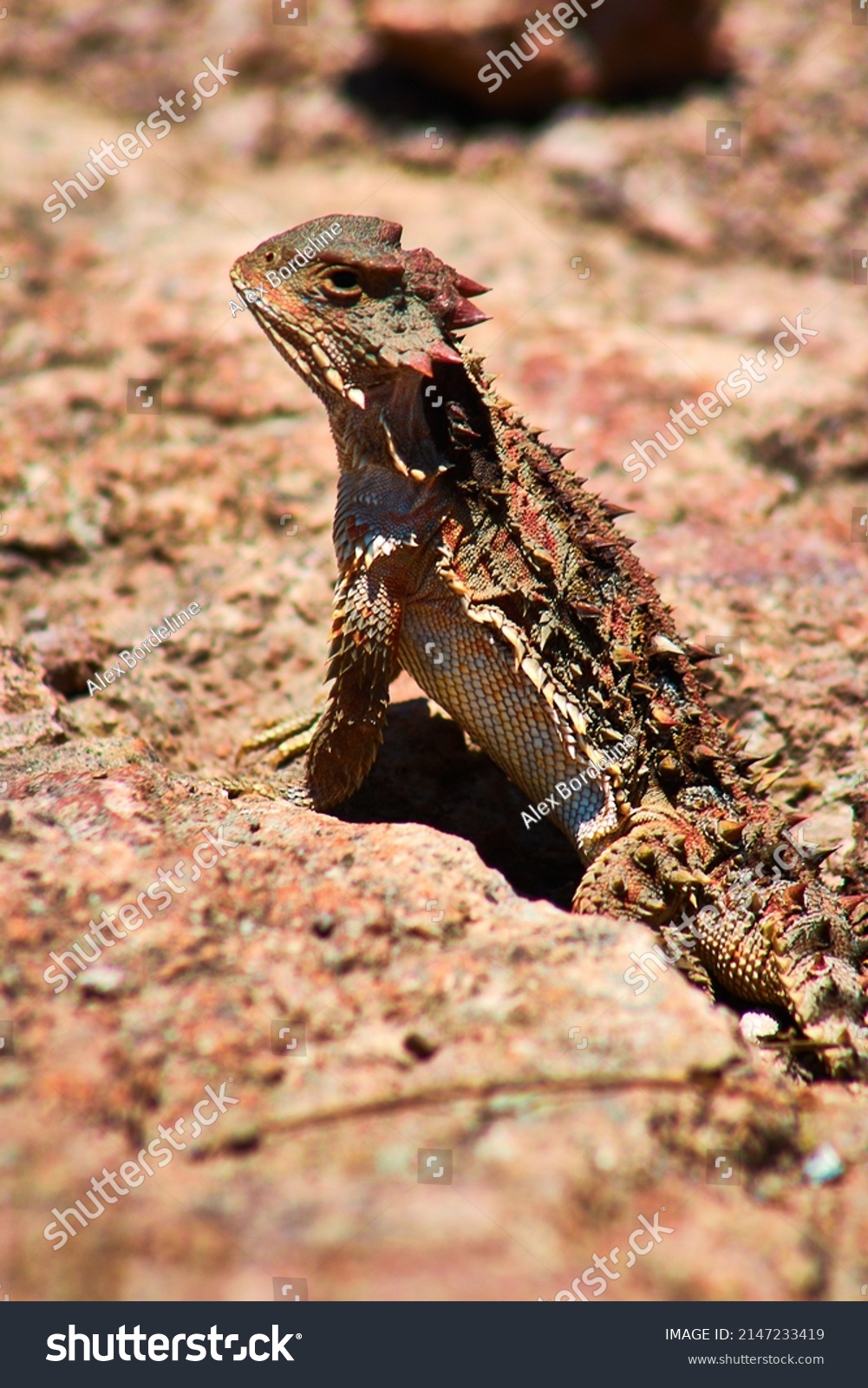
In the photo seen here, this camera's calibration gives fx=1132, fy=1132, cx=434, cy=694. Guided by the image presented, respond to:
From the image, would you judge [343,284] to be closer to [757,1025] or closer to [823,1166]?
[757,1025]

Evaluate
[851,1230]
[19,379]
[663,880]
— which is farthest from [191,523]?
[851,1230]

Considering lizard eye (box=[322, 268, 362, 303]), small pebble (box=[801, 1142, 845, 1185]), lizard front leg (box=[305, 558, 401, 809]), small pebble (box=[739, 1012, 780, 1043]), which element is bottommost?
small pebble (box=[739, 1012, 780, 1043])

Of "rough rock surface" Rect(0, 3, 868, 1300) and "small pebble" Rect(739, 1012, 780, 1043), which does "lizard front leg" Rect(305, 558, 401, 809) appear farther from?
"small pebble" Rect(739, 1012, 780, 1043)

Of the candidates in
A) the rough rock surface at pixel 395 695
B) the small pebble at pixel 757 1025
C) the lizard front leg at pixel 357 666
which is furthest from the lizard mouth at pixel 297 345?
the small pebble at pixel 757 1025

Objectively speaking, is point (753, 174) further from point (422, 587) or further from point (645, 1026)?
point (645, 1026)

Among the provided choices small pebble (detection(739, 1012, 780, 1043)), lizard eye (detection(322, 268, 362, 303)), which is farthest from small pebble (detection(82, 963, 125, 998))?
lizard eye (detection(322, 268, 362, 303))

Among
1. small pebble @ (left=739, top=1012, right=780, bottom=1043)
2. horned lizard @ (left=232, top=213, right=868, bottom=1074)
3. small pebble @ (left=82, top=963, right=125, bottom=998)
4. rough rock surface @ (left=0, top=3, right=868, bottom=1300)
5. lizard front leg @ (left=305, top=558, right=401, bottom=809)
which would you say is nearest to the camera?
rough rock surface @ (left=0, top=3, right=868, bottom=1300)
